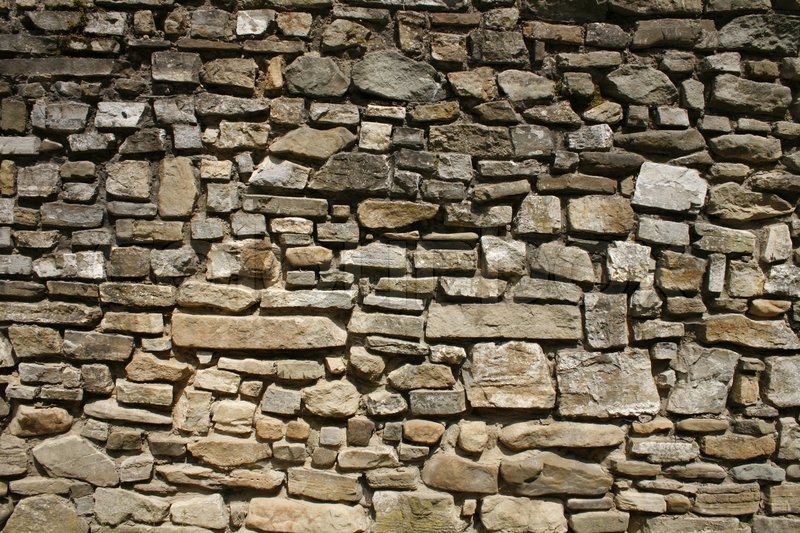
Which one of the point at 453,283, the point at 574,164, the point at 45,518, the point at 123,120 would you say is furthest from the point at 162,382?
the point at 574,164

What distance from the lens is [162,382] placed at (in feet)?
7.41

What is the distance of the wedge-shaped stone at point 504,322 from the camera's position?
→ 7.32 ft

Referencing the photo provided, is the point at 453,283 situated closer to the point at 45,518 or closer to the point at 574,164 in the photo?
the point at 574,164

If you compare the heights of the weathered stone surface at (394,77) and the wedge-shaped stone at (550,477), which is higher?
the weathered stone surface at (394,77)

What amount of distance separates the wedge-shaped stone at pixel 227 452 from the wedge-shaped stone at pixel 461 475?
2.27 feet

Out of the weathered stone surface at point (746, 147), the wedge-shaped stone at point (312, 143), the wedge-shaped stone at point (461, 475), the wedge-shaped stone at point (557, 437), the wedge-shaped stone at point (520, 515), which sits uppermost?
the weathered stone surface at point (746, 147)

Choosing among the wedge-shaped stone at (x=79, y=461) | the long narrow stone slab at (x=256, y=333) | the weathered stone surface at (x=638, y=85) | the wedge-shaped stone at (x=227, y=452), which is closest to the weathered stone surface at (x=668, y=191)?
the weathered stone surface at (x=638, y=85)

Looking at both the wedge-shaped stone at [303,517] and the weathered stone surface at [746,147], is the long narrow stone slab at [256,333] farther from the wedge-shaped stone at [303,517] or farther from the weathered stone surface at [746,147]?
→ the weathered stone surface at [746,147]

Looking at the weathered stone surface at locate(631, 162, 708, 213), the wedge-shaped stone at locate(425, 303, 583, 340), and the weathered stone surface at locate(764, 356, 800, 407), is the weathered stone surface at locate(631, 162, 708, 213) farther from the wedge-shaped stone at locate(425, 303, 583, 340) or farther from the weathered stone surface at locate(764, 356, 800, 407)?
the weathered stone surface at locate(764, 356, 800, 407)

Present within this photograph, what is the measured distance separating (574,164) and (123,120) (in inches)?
73.2

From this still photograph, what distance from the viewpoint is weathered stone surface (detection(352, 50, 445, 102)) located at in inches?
88.6

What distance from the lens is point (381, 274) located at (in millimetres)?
2248

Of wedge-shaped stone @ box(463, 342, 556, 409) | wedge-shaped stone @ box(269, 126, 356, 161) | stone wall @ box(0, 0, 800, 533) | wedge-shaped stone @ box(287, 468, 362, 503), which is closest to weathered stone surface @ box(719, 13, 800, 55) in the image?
stone wall @ box(0, 0, 800, 533)

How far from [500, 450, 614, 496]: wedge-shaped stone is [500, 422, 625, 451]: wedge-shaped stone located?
0.18ft
